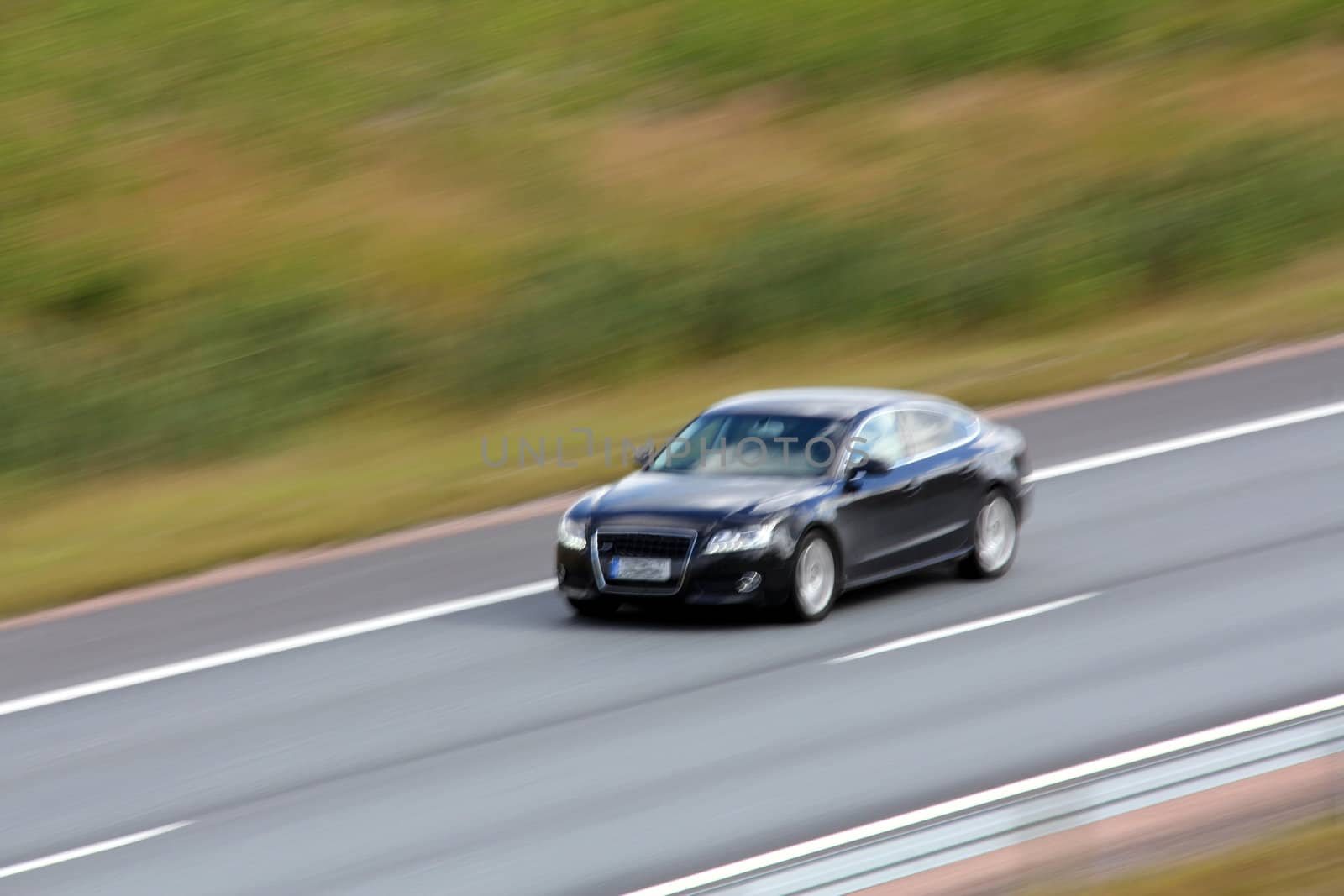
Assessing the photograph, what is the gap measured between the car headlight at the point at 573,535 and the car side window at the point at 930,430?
262 cm

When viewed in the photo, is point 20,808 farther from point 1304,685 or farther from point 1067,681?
point 1304,685

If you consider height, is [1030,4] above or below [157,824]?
above

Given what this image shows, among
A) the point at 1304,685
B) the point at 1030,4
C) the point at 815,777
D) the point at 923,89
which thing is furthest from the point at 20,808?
the point at 1030,4

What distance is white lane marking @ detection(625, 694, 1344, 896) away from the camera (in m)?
8.98

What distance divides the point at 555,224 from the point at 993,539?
15.3 m

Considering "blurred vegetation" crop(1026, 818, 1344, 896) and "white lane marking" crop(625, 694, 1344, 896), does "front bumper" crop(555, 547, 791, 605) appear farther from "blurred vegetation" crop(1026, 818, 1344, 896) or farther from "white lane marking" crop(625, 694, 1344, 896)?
"blurred vegetation" crop(1026, 818, 1344, 896)

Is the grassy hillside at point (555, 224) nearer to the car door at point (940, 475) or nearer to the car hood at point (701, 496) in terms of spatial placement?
the car hood at point (701, 496)

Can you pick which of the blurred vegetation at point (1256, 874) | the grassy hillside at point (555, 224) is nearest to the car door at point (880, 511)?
the grassy hillside at point (555, 224)

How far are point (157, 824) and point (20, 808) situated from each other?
99 cm

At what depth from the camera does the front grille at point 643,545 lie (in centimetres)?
1379

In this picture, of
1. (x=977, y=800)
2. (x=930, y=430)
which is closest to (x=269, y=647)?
(x=930, y=430)

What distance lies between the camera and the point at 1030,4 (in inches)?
1549

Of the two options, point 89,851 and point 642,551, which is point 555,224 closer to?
point 642,551

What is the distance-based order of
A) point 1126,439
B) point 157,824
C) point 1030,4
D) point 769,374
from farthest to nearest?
point 1030,4
point 769,374
point 1126,439
point 157,824
